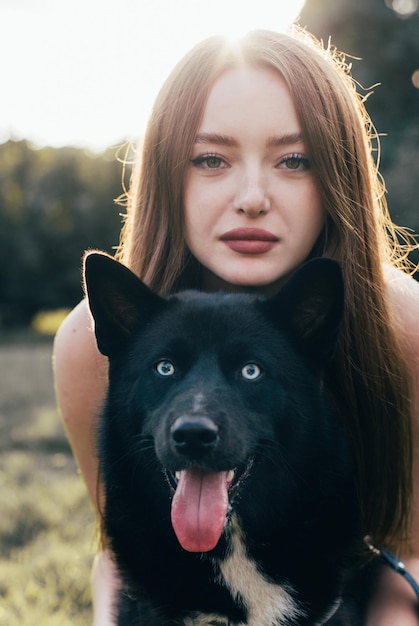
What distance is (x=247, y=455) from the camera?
182 cm

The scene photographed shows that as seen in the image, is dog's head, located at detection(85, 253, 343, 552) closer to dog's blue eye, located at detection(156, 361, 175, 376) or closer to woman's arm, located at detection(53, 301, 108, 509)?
dog's blue eye, located at detection(156, 361, 175, 376)

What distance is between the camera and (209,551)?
1.97 meters

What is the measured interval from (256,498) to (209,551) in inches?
7.7

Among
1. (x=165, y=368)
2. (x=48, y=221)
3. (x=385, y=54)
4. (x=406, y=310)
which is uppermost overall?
(x=385, y=54)

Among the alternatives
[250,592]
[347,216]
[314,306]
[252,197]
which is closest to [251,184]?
[252,197]

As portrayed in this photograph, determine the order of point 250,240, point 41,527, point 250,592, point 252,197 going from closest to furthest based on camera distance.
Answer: point 250,592 → point 252,197 → point 250,240 → point 41,527

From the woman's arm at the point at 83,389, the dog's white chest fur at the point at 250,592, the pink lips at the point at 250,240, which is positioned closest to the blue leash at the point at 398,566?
the dog's white chest fur at the point at 250,592

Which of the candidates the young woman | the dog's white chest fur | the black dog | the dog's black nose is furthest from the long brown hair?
the dog's black nose

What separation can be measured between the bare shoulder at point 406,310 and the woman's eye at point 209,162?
0.67 metres

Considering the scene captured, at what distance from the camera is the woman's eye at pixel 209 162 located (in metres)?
2.39

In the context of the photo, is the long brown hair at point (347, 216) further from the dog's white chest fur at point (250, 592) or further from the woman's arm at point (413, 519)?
the dog's white chest fur at point (250, 592)

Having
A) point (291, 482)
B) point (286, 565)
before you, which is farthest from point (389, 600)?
point (291, 482)

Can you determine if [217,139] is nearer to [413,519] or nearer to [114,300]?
[114,300]

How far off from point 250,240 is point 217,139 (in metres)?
0.33
